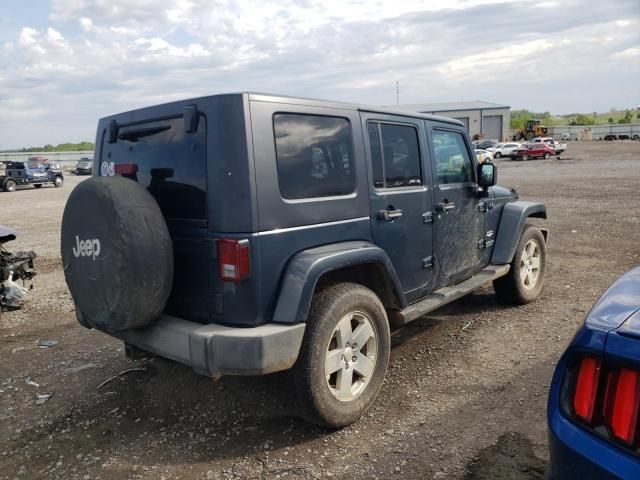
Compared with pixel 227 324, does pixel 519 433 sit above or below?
below

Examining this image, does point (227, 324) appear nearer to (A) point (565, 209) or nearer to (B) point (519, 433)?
(B) point (519, 433)

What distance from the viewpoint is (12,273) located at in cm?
632

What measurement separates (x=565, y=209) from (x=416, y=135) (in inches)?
409

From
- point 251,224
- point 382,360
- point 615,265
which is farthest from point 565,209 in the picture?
point 251,224

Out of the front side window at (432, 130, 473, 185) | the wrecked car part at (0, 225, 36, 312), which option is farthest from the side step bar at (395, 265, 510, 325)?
the wrecked car part at (0, 225, 36, 312)

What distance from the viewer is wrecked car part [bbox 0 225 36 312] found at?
20.3 ft

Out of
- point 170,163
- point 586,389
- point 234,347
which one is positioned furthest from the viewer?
point 170,163

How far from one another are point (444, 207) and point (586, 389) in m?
2.78

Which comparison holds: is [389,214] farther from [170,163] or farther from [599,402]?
[599,402]

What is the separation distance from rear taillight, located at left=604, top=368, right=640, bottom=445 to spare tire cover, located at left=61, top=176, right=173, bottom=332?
228 centimetres

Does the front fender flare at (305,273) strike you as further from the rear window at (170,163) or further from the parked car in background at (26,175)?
the parked car in background at (26,175)

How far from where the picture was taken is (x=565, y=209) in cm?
1309

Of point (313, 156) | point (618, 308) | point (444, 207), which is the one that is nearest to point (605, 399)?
point (618, 308)

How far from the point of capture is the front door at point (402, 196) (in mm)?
3758
